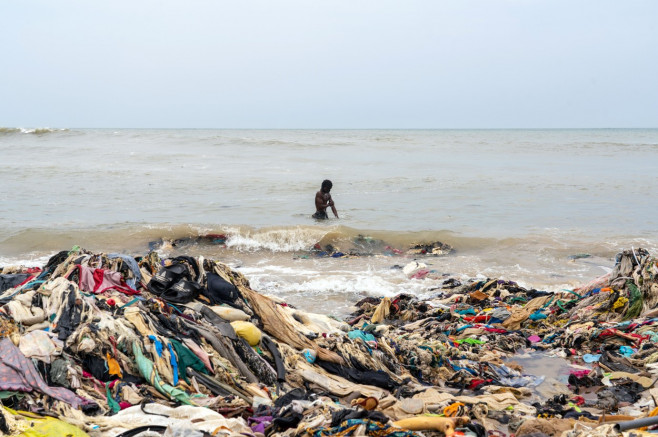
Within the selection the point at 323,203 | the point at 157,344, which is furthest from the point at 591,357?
the point at 323,203

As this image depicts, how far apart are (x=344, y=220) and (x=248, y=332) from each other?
10429mm

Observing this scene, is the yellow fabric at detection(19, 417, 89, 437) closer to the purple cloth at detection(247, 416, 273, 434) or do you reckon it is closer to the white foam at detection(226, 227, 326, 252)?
the purple cloth at detection(247, 416, 273, 434)

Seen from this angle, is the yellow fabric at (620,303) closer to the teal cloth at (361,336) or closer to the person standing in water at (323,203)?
the teal cloth at (361,336)

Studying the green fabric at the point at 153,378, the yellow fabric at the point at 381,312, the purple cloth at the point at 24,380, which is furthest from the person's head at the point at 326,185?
the purple cloth at the point at 24,380

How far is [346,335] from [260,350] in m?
1.08

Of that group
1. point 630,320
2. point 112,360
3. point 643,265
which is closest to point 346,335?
point 112,360

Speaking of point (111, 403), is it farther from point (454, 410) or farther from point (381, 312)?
point (381, 312)

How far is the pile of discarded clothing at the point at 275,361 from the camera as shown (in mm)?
3928

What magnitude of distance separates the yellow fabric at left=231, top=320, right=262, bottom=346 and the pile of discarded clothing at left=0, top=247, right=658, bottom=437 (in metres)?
0.01

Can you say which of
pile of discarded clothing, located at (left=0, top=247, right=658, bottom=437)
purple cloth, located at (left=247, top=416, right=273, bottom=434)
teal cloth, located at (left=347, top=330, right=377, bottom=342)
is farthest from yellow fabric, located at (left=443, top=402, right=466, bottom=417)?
teal cloth, located at (left=347, top=330, right=377, bottom=342)

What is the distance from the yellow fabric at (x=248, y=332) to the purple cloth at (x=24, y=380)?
5.31 feet

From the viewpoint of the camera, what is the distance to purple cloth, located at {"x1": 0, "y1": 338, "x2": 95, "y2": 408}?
4.01 m

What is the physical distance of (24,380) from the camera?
4.07 meters

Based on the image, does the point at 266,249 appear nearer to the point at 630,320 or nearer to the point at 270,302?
the point at 270,302
